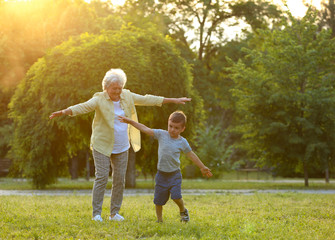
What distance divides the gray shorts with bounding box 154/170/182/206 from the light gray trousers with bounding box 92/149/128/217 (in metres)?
0.64

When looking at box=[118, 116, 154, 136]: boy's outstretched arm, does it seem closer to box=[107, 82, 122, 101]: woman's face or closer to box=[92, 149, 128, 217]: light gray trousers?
box=[107, 82, 122, 101]: woman's face

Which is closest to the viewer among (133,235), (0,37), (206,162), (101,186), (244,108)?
(133,235)

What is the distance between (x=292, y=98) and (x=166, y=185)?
14298 mm

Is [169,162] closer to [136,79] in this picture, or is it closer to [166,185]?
[166,185]

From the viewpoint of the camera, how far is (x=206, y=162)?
99.3 ft

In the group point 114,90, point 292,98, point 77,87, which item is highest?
point 292,98

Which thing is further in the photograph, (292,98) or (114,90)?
(292,98)

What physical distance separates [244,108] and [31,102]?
832 centimetres

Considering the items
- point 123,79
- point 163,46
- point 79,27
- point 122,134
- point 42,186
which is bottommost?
point 42,186

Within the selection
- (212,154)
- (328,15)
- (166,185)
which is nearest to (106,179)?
(166,185)

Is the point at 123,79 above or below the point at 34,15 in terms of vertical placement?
below

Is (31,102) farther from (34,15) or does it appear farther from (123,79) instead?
(123,79)

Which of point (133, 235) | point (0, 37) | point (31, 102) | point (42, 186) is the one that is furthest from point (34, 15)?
point (133, 235)

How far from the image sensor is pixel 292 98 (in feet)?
65.6
